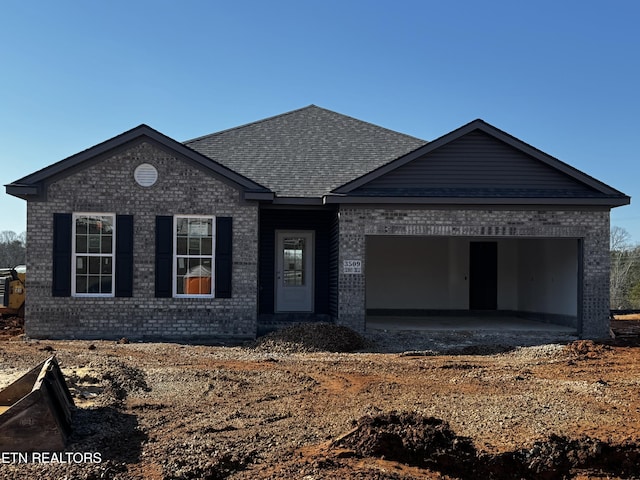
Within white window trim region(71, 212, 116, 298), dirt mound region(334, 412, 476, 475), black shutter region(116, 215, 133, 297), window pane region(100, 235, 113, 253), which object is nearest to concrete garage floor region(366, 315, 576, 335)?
black shutter region(116, 215, 133, 297)

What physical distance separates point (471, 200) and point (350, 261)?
322 cm

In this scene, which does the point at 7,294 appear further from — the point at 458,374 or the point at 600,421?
the point at 600,421

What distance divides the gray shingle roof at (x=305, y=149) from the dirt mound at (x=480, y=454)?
9511 mm

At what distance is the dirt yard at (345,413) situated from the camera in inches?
218

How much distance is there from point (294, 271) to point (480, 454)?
1156cm

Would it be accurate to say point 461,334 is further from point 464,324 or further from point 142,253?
point 142,253

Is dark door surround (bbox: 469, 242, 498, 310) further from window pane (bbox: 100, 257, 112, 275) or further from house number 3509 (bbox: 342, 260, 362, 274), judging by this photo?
window pane (bbox: 100, 257, 112, 275)

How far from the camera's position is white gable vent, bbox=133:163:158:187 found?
552 inches

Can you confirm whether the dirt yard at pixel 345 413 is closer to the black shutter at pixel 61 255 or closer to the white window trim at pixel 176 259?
the black shutter at pixel 61 255

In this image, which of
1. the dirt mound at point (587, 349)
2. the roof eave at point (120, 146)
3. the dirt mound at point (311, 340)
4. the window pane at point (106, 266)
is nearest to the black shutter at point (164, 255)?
the window pane at point (106, 266)

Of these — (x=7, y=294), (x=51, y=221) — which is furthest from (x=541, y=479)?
(x=7, y=294)

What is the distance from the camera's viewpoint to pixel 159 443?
6.01 m

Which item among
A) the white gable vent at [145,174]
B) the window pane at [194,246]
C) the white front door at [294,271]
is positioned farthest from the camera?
the white front door at [294,271]

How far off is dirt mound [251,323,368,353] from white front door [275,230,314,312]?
325 centimetres
